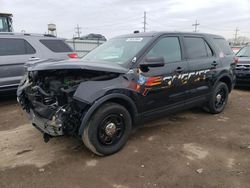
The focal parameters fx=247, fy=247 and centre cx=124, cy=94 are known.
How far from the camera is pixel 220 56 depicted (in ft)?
18.4

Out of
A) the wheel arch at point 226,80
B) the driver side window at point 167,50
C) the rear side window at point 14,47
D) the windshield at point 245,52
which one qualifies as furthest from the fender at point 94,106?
the windshield at point 245,52

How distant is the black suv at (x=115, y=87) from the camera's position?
3.30 meters

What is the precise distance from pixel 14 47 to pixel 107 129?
14.0ft

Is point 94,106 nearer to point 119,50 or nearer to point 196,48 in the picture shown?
point 119,50

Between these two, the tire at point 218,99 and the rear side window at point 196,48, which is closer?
the rear side window at point 196,48

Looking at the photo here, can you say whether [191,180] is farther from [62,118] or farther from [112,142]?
[62,118]

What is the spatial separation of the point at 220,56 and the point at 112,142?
3.40 m

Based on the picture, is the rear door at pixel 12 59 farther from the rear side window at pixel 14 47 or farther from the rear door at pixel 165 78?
the rear door at pixel 165 78

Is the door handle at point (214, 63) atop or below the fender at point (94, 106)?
atop

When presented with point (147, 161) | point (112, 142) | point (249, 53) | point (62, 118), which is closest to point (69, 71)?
point (62, 118)

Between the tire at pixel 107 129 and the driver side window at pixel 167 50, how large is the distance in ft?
3.64

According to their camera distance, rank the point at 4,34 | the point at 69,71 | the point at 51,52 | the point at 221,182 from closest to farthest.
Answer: the point at 221,182, the point at 69,71, the point at 4,34, the point at 51,52

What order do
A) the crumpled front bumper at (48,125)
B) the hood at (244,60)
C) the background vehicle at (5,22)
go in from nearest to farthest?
the crumpled front bumper at (48,125)
the hood at (244,60)
the background vehicle at (5,22)

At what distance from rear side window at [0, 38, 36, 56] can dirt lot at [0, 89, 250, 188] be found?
2.15m
